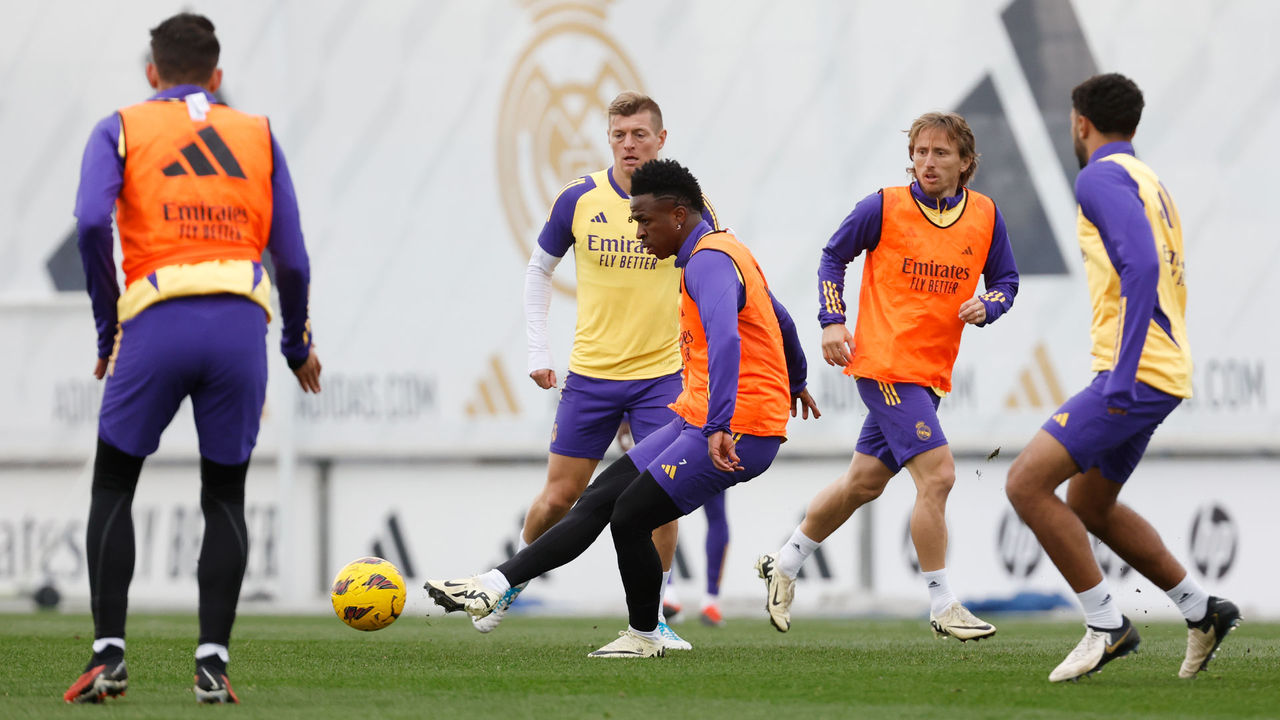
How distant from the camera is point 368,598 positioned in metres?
7.03

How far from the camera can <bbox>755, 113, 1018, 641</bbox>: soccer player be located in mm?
7238

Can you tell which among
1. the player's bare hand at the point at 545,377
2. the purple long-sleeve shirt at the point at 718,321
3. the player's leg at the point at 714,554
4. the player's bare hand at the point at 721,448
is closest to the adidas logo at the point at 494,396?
the player's leg at the point at 714,554

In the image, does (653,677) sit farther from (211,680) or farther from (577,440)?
(577,440)

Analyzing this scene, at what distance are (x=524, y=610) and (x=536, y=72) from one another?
13.5 feet

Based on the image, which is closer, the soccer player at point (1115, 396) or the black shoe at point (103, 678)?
the black shoe at point (103, 678)

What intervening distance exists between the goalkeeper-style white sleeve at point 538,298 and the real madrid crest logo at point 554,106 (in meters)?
4.57

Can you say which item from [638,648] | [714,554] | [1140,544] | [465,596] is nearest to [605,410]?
[638,648]

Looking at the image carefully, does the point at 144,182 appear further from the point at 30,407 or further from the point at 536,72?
the point at 30,407

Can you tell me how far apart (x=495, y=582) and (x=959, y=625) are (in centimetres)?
197

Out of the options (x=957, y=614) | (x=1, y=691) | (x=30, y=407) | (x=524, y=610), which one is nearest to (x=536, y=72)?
(x=524, y=610)

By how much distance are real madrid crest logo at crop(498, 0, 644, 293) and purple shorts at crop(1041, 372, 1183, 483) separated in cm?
745

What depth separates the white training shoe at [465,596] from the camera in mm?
6430

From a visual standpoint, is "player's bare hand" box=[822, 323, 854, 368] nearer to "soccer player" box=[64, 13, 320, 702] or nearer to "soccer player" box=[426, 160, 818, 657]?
"soccer player" box=[426, 160, 818, 657]

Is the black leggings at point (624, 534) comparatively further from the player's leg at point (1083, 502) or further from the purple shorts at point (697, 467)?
the player's leg at point (1083, 502)
